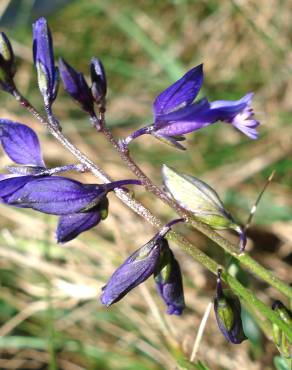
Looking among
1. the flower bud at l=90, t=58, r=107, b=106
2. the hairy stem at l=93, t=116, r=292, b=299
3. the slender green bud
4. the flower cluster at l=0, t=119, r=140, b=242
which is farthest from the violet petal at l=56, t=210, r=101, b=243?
the slender green bud

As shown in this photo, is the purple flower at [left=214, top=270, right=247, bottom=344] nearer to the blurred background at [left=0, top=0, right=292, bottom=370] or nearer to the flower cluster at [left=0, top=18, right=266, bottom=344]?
the flower cluster at [left=0, top=18, right=266, bottom=344]

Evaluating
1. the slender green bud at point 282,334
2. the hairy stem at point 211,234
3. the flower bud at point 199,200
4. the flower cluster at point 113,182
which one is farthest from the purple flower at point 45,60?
the slender green bud at point 282,334

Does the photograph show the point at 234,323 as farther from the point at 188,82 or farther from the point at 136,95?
the point at 136,95

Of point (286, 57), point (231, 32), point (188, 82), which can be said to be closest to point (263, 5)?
point (231, 32)

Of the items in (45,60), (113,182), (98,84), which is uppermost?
(45,60)

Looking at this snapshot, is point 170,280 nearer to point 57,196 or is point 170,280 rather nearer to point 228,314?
point 228,314

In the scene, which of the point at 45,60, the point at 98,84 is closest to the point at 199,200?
the point at 98,84
